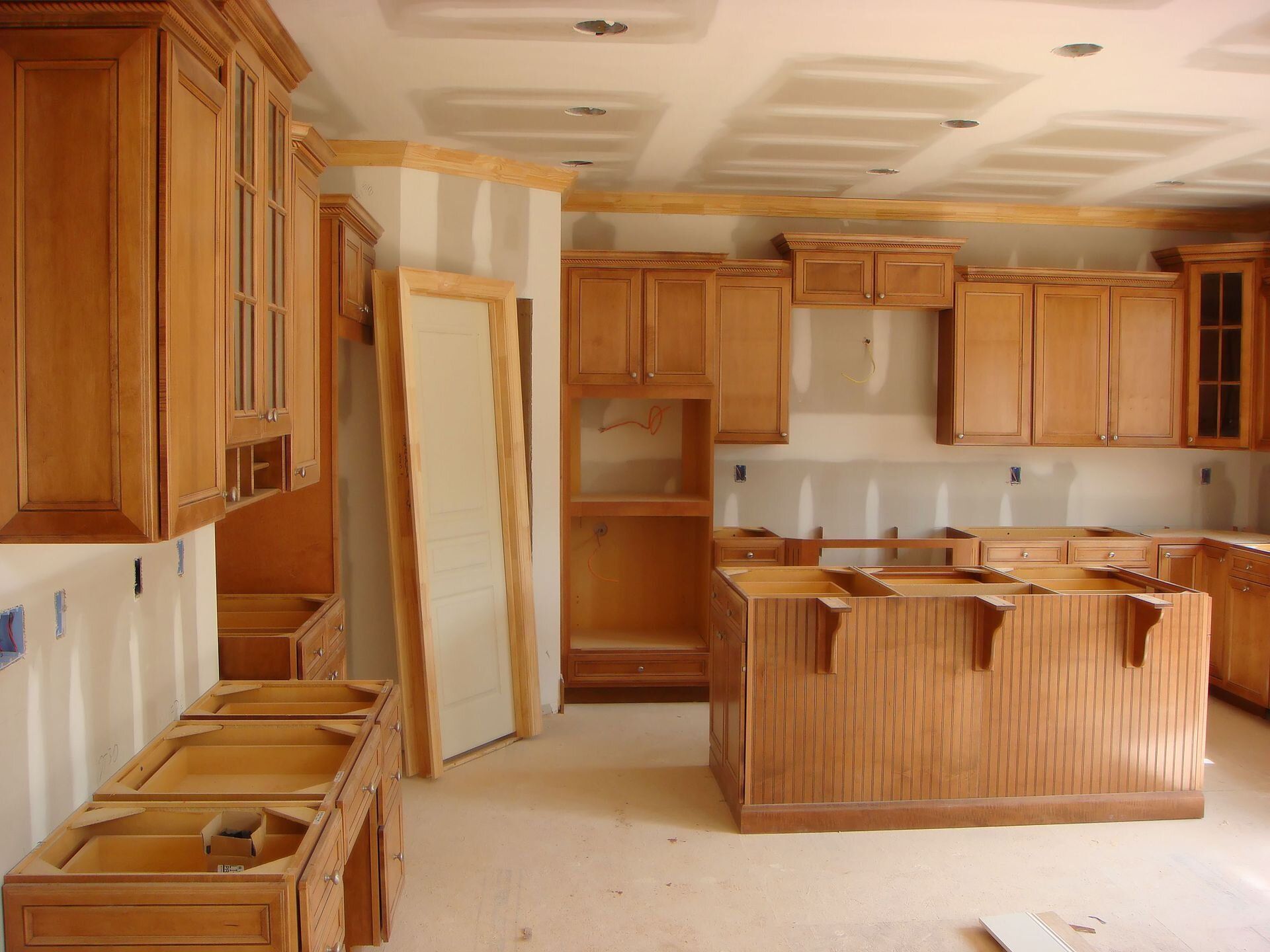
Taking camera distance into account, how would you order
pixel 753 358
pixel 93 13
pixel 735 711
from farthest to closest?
pixel 753 358, pixel 735 711, pixel 93 13

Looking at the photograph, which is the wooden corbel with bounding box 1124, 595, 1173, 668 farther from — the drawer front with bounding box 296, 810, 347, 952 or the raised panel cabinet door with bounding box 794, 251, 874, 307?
the drawer front with bounding box 296, 810, 347, 952

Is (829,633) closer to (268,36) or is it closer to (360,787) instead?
(360,787)

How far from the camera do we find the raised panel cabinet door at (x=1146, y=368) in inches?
212

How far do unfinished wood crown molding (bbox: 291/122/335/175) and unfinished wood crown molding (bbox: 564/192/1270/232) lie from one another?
2599 mm

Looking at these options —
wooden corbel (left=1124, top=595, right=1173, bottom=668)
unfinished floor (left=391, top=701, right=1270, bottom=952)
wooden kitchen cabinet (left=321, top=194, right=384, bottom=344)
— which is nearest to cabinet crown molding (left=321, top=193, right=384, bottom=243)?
wooden kitchen cabinet (left=321, top=194, right=384, bottom=344)

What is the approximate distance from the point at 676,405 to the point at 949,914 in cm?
315

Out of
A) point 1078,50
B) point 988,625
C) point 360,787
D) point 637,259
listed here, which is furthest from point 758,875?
point 637,259

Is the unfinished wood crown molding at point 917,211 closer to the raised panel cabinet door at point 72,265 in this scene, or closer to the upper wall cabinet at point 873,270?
the upper wall cabinet at point 873,270

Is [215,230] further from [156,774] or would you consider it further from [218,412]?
[156,774]

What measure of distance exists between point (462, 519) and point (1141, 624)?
2791 mm

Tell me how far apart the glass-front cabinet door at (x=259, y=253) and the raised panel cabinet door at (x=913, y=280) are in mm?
3531

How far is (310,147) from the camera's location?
266cm

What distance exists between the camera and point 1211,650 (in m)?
5.20

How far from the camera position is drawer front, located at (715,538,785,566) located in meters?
4.99
